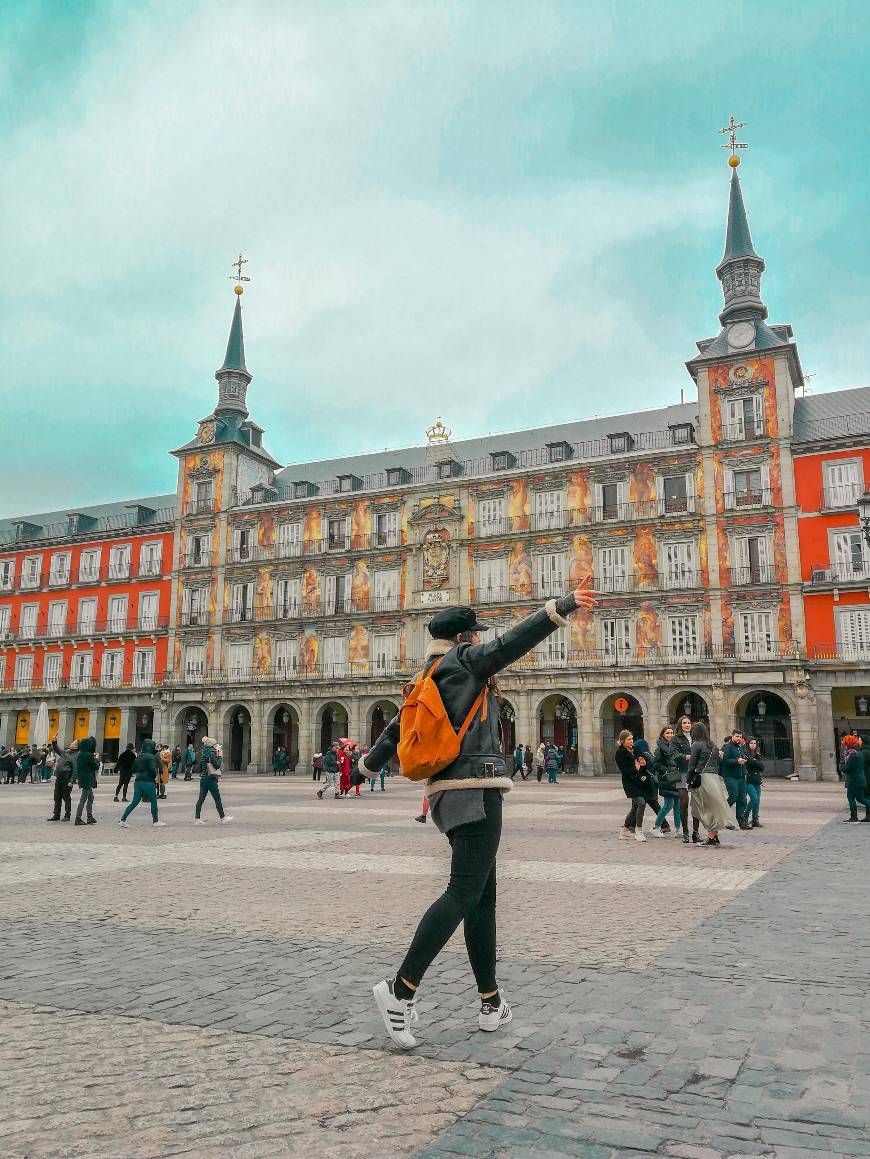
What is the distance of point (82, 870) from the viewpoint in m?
9.60

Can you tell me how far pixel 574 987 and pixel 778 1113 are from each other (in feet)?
5.72

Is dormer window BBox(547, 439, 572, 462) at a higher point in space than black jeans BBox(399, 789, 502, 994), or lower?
higher

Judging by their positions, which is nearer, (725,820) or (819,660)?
(725,820)

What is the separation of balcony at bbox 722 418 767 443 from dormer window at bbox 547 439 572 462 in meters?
7.21

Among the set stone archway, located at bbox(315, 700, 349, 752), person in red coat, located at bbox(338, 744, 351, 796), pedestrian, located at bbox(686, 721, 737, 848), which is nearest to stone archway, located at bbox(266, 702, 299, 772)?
stone archway, located at bbox(315, 700, 349, 752)

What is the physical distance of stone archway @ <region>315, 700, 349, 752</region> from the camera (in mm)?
44031

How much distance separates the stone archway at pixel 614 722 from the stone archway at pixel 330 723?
13.2 meters

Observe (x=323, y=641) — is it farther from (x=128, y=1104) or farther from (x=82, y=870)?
(x=128, y=1104)

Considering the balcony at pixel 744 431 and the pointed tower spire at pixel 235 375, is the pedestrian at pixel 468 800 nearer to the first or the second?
the balcony at pixel 744 431

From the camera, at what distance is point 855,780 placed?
1542 cm

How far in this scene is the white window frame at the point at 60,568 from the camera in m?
53.2

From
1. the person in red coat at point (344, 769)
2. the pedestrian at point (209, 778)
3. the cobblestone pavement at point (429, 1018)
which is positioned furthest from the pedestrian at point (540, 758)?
the cobblestone pavement at point (429, 1018)

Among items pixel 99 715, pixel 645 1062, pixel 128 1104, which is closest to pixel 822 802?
pixel 645 1062

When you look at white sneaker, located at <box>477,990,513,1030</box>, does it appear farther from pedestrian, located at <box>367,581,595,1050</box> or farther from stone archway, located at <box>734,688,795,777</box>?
stone archway, located at <box>734,688,795,777</box>
